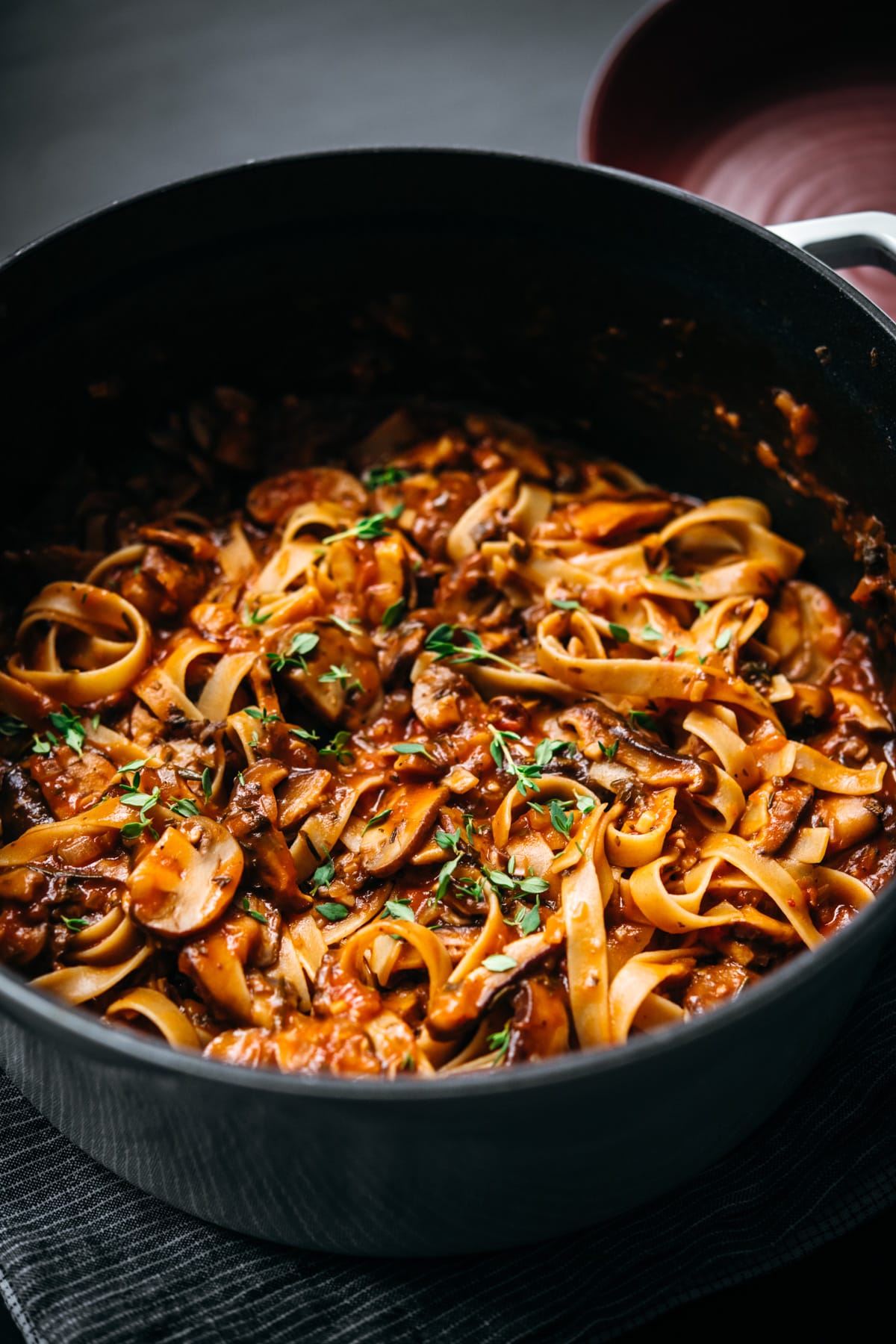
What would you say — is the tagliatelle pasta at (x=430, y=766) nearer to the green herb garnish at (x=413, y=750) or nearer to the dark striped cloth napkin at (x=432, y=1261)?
the green herb garnish at (x=413, y=750)

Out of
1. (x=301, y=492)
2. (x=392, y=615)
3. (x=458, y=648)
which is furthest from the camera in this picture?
(x=301, y=492)

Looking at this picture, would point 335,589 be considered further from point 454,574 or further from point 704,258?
point 704,258

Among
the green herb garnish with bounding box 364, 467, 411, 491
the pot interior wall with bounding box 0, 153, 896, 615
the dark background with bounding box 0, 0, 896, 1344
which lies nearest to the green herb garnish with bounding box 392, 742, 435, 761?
the green herb garnish with bounding box 364, 467, 411, 491

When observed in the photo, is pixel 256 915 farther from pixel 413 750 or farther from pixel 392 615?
pixel 392 615

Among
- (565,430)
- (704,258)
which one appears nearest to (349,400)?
(565,430)

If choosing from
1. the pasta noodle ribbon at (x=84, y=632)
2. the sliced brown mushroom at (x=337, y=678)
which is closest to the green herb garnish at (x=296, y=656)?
the sliced brown mushroom at (x=337, y=678)

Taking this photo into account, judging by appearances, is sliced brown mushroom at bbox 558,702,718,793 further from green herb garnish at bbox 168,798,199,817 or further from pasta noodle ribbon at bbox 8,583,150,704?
pasta noodle ribbon at bbox 8,583,150,704

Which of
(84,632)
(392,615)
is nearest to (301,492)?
(392,615)
